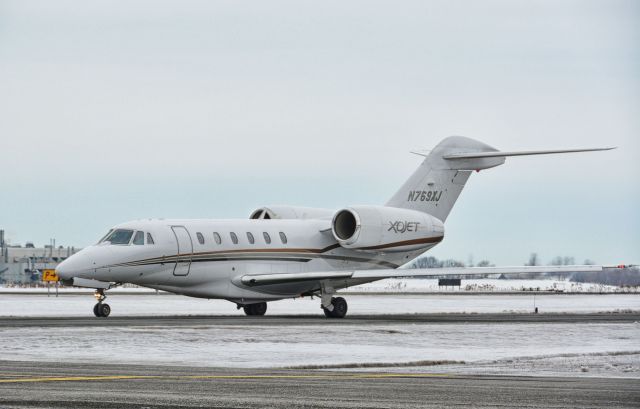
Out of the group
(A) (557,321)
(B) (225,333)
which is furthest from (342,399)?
(A) (557,321)

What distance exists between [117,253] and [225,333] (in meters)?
10.8

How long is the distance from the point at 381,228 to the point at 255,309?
5.34m

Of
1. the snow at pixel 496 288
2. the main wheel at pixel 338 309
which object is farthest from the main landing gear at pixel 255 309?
the snow at pixel 496 288

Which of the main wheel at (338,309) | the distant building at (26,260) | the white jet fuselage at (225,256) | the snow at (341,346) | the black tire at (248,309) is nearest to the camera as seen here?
the snow at (341,346)

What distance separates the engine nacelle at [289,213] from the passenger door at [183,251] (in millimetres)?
7145

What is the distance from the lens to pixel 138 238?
3706 cm

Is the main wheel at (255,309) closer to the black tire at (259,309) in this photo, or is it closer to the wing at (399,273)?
the black tire at (259,309)

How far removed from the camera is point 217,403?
1266 cm

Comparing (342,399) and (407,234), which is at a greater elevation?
(407,234)

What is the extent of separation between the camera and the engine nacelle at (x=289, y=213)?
147 feet

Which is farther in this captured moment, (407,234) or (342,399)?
(407,234)

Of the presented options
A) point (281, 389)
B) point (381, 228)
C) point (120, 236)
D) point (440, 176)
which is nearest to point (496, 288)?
point (440, 176)

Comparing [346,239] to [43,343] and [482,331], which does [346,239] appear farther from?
[43,343]

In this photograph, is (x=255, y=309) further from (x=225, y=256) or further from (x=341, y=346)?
(x=341, y=346)
